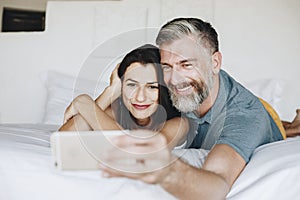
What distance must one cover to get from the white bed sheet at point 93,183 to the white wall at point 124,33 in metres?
1.26

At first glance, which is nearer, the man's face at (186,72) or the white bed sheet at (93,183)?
the white bed sheet at (93,183)

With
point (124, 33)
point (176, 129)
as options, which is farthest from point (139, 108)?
point (124, 33)

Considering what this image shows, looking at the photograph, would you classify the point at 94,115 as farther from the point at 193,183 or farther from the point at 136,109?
the point at 193,183

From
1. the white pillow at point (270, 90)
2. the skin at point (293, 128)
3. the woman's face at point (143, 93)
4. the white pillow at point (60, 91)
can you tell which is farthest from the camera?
the white pillow at point (270, 90)

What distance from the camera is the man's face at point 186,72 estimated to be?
1.43 metres

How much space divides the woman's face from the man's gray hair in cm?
13

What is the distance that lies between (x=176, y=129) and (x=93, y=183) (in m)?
0.40

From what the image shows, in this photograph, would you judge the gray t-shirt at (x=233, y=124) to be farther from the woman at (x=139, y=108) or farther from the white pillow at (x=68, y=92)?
the white pillow at (x=68, y=92)

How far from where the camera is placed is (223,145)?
3.99 ft

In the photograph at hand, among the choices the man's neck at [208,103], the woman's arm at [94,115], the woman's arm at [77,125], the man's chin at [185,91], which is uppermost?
the man's chin at [185,91]

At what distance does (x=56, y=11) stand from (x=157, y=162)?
5.88 feet

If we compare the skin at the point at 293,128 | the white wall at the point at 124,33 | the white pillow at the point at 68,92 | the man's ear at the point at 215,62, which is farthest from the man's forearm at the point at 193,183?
the white wall at the point at 124,33

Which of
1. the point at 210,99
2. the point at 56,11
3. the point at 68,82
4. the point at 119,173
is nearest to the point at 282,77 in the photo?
the point at 210,99

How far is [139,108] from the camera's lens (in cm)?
139
